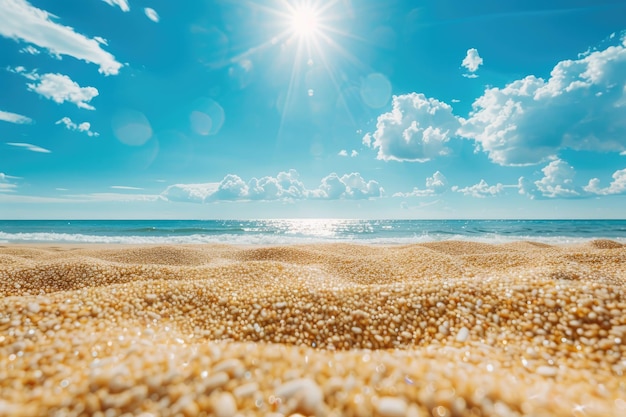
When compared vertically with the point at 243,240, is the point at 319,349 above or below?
above

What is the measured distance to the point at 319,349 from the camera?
2.19 m

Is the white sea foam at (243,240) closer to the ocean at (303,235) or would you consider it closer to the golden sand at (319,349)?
the ocean at (303,235)

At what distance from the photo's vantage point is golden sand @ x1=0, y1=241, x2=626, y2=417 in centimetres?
120

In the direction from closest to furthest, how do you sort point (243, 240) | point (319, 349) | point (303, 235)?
point (319, 349) → point (243, 240) → point (303, 235)

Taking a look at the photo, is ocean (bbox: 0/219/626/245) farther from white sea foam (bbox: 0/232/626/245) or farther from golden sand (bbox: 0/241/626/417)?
golden sand (bbox: 0/241/626/417)

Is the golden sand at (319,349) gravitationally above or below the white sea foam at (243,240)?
above

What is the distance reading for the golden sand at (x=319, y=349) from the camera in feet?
3.95

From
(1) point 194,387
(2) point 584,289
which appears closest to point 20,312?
(1) point 194,387

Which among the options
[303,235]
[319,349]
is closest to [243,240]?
[303,235]

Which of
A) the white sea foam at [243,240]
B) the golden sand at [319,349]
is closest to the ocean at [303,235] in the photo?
the white sea foam at [243,240]

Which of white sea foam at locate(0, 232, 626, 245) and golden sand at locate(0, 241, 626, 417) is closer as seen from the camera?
golden sand at locate(0, 241, 626, 417)

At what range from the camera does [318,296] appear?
286cm

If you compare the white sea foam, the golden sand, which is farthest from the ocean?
the golden sand

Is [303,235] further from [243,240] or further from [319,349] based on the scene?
[319,349]
